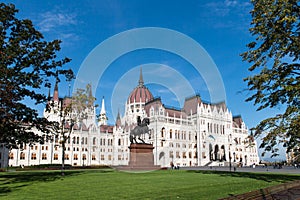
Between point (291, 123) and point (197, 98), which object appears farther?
point (197, 98)

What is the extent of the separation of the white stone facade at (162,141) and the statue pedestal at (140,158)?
148 feet

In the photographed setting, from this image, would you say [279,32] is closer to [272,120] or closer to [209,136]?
[272,120]

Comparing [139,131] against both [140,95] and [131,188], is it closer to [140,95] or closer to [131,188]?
[131,188]

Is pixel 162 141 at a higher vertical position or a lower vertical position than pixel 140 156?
higher

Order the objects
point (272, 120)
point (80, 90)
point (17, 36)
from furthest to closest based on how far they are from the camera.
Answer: point (80, 90) < point (17, 36) < point (272, 120)

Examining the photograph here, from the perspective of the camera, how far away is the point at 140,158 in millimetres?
33688

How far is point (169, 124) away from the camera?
286 feet

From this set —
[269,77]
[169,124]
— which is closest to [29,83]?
[269,77]

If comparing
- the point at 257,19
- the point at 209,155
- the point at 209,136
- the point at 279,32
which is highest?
the point at 257,19

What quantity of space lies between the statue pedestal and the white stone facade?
1775 inches

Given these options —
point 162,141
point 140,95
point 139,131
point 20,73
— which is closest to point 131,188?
Answer: point 20,73

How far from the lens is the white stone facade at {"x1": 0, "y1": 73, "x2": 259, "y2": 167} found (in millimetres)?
84125

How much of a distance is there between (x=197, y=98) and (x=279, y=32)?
81121 mm

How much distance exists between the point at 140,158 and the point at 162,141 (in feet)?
168
